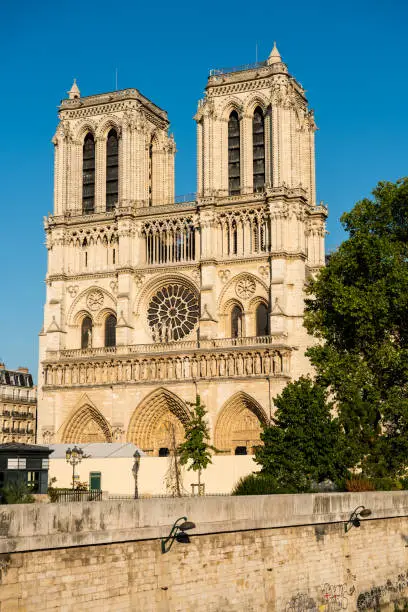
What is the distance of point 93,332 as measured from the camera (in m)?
55.5

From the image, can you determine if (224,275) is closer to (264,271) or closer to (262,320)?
(264,271)

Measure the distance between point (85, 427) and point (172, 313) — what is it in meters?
8.09

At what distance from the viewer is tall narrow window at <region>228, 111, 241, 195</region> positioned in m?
53.7

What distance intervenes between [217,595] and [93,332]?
38.6 m

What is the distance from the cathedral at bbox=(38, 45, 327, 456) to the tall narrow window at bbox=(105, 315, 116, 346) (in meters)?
0.07

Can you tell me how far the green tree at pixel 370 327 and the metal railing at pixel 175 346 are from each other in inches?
434

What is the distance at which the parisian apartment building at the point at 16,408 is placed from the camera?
65188 millimetres

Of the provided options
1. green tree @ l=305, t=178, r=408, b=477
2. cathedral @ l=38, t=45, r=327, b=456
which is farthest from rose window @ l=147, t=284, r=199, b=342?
green tree @ l=305, t=178, r=408, b=477

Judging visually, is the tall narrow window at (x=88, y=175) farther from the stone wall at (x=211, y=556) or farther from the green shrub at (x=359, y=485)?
the stone wall at (x=211, y=556)

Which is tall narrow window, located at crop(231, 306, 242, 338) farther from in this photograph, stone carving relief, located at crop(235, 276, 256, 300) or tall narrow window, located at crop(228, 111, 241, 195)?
tall narrow window, located at crop(228, 111, 241, 195)

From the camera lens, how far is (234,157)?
177 feet

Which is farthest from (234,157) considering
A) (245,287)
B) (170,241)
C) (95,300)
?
(95,300)

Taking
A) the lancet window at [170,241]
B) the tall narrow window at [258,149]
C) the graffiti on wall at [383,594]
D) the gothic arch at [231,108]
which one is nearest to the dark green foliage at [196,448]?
the lancet window at [170,241]

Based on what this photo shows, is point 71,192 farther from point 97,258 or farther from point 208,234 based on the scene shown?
point 208,234
